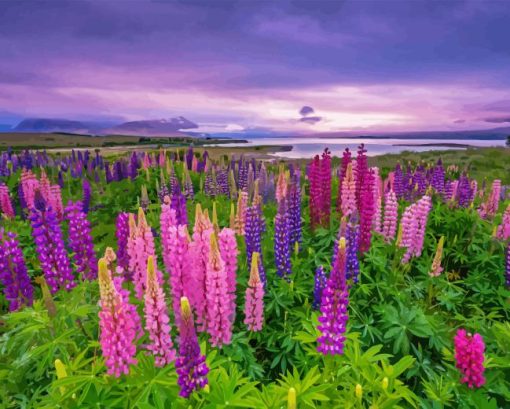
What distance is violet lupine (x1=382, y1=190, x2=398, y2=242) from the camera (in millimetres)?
5633

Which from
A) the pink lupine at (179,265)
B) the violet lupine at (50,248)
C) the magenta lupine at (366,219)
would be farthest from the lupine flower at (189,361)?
the magenta lupine at (366,219)

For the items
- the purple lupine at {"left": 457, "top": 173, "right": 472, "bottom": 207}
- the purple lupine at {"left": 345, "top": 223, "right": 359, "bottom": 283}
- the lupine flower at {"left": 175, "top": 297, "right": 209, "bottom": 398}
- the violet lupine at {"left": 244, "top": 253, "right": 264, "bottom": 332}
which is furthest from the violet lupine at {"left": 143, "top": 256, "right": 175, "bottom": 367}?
the purple lupine at {"left": 457, "top": 173, "right": 472, "bottom": 207}

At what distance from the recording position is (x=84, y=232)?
4570 mm

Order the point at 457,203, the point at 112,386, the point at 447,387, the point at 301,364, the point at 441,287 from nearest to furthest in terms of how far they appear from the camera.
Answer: the point at 112,386 → the point at 447,387 → the point at 301,364 → the point at 441,287 → the point at 457,203

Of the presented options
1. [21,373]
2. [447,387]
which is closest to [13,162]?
[21,373]

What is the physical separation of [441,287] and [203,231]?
14.3 ft

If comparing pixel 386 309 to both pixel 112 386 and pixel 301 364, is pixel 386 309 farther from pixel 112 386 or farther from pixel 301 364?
pixel 112 386

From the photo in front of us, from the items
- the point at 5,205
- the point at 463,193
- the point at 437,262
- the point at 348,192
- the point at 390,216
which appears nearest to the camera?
the point at 437,262

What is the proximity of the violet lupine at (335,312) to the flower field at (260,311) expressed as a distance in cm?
1

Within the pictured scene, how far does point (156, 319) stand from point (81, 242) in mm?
2405

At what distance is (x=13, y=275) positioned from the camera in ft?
15.1

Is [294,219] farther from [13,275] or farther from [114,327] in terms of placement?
[13,275]

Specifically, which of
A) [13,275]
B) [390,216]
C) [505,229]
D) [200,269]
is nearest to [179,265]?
[200,269]

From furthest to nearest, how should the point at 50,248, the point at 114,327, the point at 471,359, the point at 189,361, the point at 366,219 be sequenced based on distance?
the point at 366,219 < the point at 50,248 < the point at 471,359 < the point at 114,327 < the point at 189,361
